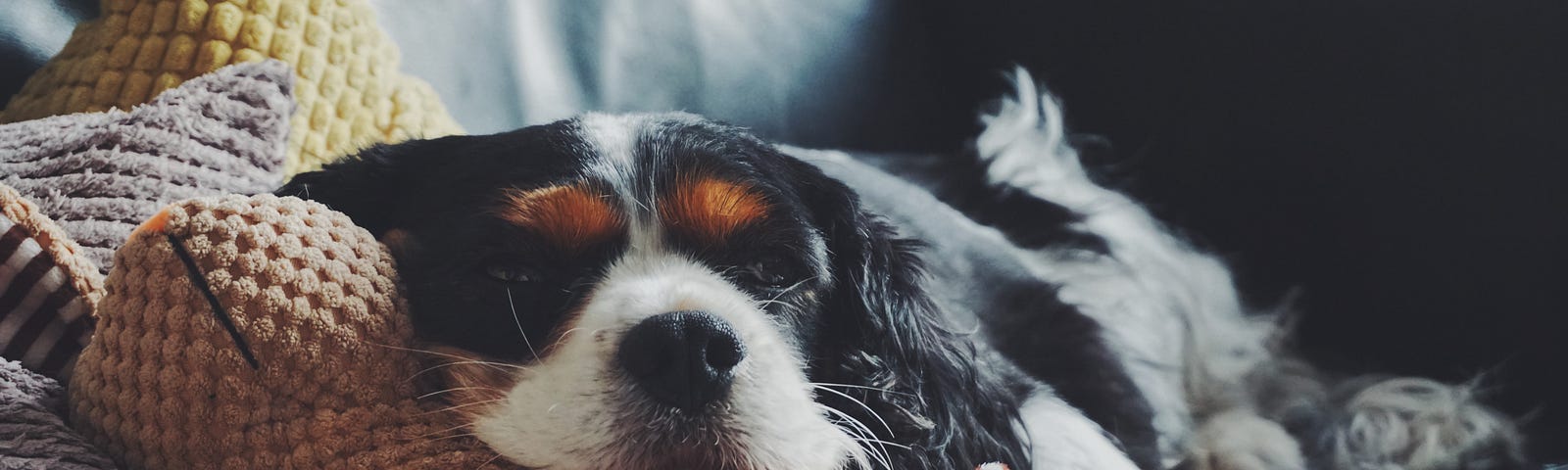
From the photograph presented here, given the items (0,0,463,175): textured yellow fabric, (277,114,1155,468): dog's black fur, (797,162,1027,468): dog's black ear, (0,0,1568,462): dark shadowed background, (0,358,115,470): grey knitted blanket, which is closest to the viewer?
(0,358,115,470): grey knitted blanket

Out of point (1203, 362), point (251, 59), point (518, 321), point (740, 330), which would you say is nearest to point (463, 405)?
point (518, 321)

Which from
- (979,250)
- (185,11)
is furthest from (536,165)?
(979,250)

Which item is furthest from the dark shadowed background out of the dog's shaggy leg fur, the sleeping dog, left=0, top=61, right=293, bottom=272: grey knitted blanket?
left=0, top=61, right=293, bottom=272: grey knitted blanket

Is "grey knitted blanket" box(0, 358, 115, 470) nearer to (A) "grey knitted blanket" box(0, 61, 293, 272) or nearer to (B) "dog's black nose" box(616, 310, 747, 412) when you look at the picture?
(A) "grey knitted blanket" box(0, 61, 293, 272)

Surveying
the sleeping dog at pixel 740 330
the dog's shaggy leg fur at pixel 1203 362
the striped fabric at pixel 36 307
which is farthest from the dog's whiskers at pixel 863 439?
the dog's shaggy leg fur at pixel 1203 362

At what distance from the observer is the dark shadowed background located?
1.51 metres

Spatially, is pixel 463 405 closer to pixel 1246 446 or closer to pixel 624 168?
pixel 624 168

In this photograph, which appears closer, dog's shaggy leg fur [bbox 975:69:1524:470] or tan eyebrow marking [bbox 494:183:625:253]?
tan eyebrow marking [bbox 494:183:625:253]

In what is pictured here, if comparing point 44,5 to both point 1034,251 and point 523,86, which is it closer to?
point 523,86

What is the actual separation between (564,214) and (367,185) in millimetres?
260

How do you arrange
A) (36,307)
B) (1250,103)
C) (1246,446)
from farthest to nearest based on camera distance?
(1250,103), (1246,446), (36,307)

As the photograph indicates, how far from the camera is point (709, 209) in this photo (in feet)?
3.24

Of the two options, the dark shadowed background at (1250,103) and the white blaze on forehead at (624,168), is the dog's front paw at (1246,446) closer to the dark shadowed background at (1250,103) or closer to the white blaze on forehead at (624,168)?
the dark shadowed background at (1250,103)

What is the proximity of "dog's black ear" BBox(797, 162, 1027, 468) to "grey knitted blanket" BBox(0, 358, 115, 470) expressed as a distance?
0.57 metres
